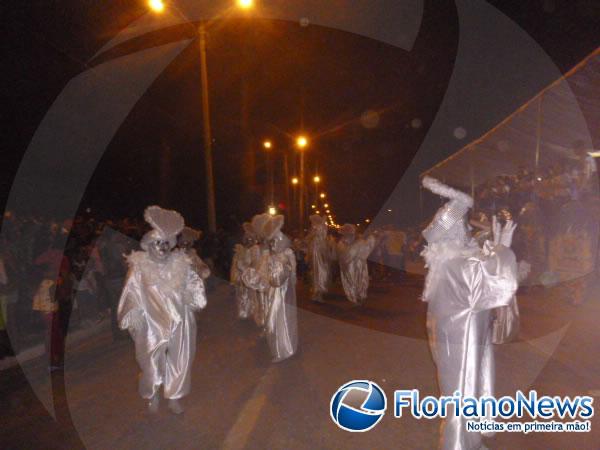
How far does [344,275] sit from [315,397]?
22.4ft

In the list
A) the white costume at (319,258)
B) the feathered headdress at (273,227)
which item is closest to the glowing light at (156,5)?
the feathered headdress at (273,227)

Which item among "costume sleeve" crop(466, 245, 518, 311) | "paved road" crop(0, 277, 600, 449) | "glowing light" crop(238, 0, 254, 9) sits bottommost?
"paved road" crop(0, 277, 600, 449)

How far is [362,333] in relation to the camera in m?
8.59

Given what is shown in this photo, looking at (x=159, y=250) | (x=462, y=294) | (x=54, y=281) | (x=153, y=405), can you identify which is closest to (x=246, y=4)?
(x=54, y=281)

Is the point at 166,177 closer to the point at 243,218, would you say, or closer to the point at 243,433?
the point at 243,218

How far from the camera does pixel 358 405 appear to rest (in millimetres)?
5344

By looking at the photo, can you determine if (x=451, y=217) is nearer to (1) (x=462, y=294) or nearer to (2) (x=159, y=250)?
(1) (x=462, y=294)

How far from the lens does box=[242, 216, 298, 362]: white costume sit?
701cm

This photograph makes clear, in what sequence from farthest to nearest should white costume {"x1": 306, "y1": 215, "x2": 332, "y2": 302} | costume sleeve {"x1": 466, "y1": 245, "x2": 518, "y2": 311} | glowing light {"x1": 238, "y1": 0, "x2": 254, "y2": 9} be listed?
white costume {"x1": 306, "y1": 215, "x2": 332, "y2": 302}, glowing light {"x1": 238, "y1": 0, "x2": 254, "y2": 9}, costume sleeve {"x1": 466, "y1": 245, "x2": 518, "y2": 311}

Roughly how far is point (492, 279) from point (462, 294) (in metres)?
0.25

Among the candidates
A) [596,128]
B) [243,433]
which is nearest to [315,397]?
[243,433]

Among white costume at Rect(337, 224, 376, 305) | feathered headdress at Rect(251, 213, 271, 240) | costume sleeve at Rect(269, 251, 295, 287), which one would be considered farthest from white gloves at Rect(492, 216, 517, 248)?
white costume at Rect(337, 224, 376, 305)

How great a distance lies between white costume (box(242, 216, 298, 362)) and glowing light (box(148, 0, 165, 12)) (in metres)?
6.76

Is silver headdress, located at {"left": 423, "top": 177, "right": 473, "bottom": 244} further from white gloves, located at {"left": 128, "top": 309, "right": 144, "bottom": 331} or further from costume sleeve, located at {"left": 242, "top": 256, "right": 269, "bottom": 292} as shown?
costume sleeve, located at {"left": 242, "top": 256, "right": 269, "bottom": 292}
